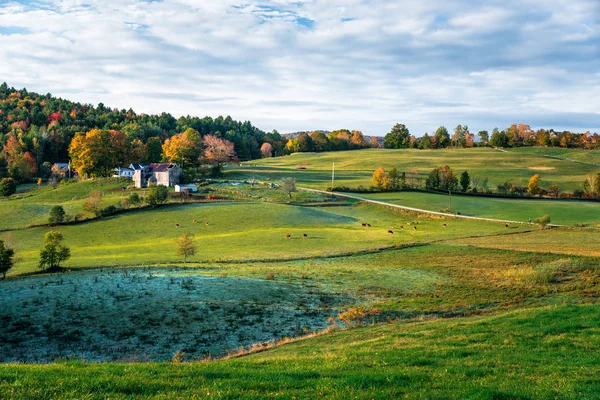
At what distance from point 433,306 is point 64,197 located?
84.8 metres

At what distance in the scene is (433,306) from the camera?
2886cm

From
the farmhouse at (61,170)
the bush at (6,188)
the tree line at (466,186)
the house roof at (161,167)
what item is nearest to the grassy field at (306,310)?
the bush at (6,188)

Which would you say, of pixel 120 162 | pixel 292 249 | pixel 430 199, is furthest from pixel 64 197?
pixel 430 199

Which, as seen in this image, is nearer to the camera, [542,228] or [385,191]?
[542,228]

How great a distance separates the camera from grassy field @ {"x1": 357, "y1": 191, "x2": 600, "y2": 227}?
7531cm

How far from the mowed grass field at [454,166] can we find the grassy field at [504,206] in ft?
66.3

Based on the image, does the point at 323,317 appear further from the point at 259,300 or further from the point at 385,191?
the point at 385,191

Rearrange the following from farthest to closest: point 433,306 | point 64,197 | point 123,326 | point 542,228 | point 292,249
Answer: point 64,197 < point 542,228 < point 292,249 < point 433,306 < point 123,326

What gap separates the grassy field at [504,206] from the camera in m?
75.3

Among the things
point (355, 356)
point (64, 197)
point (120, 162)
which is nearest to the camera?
point (355, 356)

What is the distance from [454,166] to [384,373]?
149 metres

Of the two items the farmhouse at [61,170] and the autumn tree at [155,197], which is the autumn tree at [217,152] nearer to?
the farmhouse at [61,170]

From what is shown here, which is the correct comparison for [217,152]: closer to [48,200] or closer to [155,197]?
[48,200]

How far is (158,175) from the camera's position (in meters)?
108
